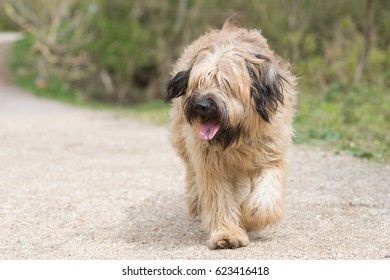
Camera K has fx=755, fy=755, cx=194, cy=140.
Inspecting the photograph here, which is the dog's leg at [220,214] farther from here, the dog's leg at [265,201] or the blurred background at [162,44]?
the blurred background at [162,44]

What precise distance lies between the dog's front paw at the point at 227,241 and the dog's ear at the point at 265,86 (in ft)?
2.86

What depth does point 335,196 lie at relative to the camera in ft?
24.1

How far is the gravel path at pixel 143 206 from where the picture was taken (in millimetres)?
5496

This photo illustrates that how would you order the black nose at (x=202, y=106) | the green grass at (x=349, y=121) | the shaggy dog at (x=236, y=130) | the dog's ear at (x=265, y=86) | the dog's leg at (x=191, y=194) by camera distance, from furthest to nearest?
the green grass at (x=349, y=121), the dog's leg at (x=191, y=194), the dog's ear at (x=265, y=86), the shaggy dog at (x=236, y=130), the black nose at (x=202, y=106)

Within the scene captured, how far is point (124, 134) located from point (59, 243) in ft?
22.7

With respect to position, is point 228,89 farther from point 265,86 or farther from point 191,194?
point 191,194

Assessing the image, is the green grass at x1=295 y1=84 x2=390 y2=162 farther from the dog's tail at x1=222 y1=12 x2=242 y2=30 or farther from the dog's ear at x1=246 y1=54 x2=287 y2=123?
the dog's ear at x1=246 y1=54 x2=287 y2=123

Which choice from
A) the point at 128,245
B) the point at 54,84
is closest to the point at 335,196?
the point at 128,245

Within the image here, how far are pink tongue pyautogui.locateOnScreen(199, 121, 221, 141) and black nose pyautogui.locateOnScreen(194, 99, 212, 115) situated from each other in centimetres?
17

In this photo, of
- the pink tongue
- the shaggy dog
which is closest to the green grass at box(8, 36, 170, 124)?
the shaggy dog

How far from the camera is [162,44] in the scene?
21.0 metres

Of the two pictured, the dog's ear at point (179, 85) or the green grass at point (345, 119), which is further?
the green grass at point (345, 119)

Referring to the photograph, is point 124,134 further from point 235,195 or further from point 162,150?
point 235,195

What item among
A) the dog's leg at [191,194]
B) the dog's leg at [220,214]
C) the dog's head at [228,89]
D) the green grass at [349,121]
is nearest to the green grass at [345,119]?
the green grass at [349,121]
